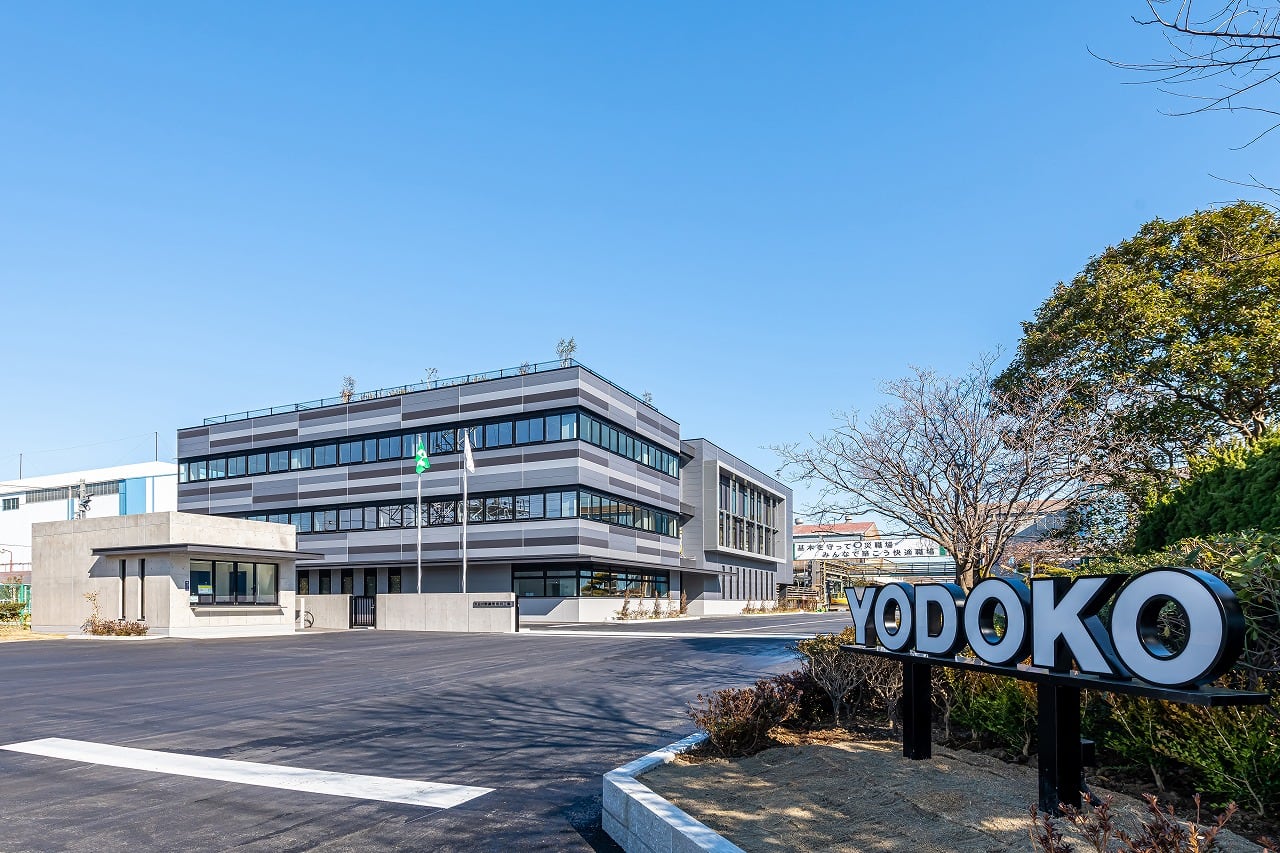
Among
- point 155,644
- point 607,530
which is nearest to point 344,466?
point 607,530

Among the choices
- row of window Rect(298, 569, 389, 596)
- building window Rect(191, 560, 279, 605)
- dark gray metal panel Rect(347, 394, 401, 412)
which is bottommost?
row of window Rect(298, 569, 389, 596)

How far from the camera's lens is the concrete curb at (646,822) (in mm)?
5652

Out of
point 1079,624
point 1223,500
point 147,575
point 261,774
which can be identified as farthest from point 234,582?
point 1079,624

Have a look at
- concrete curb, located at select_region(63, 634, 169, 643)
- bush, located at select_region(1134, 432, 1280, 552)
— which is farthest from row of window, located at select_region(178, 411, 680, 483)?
bush, located at select_region(1134, 432, 1280, 552)

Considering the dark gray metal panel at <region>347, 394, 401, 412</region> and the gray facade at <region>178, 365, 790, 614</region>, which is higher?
the dark gray metal panel at <region>347, 394, 401, 412</region>

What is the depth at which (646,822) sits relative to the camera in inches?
249

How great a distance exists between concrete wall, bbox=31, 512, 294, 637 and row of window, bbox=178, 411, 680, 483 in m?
12.6

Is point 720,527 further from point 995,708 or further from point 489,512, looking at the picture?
point 995,708

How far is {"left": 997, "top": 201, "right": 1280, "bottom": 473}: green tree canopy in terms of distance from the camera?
22.1 metres

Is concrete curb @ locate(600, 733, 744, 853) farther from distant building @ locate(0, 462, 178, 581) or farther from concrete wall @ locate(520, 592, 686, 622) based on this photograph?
distant building @ locate(0, 462, 178, 581)

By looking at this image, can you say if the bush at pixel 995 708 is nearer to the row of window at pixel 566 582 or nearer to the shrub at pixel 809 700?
the shrub at pixel 809 700

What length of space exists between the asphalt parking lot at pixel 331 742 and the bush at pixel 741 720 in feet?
4.18

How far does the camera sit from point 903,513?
17219 millimetres

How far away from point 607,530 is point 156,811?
41944mm
